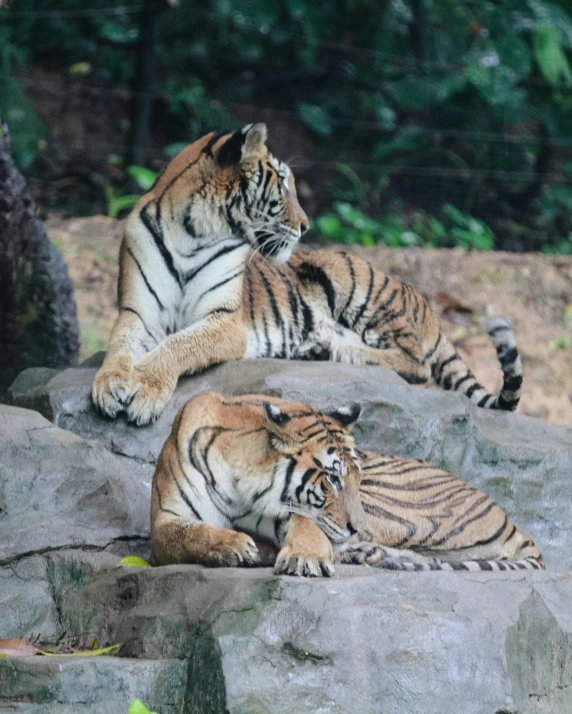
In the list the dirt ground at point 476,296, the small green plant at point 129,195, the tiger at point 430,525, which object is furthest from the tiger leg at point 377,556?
the small green plant at point 129,195

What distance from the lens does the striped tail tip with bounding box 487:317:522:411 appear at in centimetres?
538

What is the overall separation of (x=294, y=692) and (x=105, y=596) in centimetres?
98

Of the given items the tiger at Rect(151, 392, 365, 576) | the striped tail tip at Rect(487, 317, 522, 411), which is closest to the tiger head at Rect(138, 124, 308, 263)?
the striped tail tip at Rect(487, 317, 522, 411)

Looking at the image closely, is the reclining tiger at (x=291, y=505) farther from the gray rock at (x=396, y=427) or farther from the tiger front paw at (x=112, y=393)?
the tiger front paw at (x=112, y=393)

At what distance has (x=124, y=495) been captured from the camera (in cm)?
459

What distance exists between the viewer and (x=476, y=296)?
917cm

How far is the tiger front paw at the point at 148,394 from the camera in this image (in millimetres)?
5016

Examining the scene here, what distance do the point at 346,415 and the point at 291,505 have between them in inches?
19.5

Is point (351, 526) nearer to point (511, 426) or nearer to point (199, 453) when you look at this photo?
point (199, 453)

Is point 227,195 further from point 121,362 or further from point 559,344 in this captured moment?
point 559,344

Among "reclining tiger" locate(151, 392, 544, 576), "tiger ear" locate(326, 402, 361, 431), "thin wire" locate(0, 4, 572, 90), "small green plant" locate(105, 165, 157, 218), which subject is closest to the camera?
"reclining tiger" locate(151, 392, 544, 576)

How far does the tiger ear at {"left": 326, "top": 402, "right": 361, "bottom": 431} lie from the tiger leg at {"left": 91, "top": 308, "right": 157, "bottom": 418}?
4.01 feet

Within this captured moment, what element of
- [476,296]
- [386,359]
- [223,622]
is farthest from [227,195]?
[476,296]

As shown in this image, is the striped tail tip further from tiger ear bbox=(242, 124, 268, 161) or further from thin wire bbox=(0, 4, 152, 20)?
thin wire bbox=(0, 4, 152, 20)
